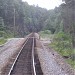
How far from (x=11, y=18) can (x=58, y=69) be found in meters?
78.2

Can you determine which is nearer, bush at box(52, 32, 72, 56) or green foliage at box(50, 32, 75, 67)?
green foliage at box(50, 32, 75, 67)

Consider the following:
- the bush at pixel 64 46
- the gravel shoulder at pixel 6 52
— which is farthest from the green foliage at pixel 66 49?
the gravel shoulder at pixel 6 52

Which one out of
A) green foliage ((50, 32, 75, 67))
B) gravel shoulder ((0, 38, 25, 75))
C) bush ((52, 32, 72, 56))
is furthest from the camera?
bush ((52, 32, 72, 56))

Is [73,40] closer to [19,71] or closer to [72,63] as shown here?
[72,63]

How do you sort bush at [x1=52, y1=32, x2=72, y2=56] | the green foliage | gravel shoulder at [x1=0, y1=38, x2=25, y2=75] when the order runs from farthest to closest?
→ bush at [x1=52, y1=32, x2=72, y2=56]
the green foliage
gravel shoulder at [x1=0, y1=38, x2=25, y2=75]

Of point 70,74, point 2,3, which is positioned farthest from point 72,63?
point 2,3

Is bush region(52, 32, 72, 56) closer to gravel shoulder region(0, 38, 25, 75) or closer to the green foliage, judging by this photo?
the green foliage

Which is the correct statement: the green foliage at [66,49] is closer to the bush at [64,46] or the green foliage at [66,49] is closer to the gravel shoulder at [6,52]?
the bush at [64,46]

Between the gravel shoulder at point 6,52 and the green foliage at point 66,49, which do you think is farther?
the green foliage at point 66,49

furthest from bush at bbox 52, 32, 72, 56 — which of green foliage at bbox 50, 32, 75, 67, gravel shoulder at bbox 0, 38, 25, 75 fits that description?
gravel shoulder at bbox 0, 38, 25, 75

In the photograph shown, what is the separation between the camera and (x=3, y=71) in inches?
633

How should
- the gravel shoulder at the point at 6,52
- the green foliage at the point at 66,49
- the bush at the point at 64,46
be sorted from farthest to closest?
the bush at the point at 64,46 < the green foliage at the point at 66,49 < the gravel shoulder at the point at 6,52

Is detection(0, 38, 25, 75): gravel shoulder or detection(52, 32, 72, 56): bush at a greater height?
detection(52, 32, 72, 56): bush

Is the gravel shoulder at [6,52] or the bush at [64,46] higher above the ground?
the bush at [64,46]
